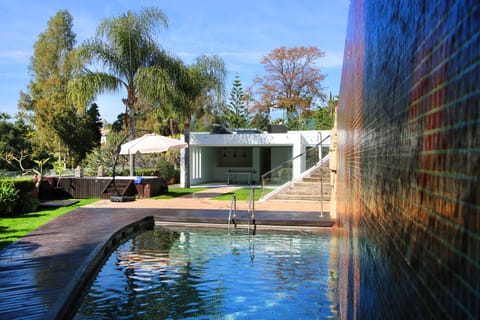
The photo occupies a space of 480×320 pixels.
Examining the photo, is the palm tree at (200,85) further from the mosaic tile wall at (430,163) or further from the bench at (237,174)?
the mosaic tile wall at (430,163)

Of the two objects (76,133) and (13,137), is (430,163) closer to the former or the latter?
(76,133)

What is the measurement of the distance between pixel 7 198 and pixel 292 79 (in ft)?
126

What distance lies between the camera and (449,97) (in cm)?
87

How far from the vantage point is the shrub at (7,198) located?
42.7 ft

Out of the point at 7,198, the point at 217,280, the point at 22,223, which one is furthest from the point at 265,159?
the point at 217,280

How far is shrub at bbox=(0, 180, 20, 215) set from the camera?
13.0m

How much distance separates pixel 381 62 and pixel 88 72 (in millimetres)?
20380

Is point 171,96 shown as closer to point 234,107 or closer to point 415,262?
point 415,262

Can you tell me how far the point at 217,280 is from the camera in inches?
281

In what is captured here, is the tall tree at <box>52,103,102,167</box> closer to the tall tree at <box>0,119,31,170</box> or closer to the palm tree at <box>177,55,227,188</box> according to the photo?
the tall tree at <box>0,119,31,170</box>

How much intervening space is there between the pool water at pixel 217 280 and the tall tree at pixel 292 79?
125 feet

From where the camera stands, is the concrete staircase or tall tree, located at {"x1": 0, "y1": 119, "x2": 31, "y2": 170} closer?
the concrete staircase

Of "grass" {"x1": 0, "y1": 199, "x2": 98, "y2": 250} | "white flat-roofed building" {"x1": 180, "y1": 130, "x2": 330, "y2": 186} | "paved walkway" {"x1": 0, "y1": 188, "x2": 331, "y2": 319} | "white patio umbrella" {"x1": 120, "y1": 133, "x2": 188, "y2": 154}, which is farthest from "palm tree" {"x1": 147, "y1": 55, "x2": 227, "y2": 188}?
"grass" {"x1": 0, "y1": 199, "x2": 98, "y2": 250}

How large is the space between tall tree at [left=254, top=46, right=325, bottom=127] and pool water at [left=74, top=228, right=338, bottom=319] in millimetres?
38008
